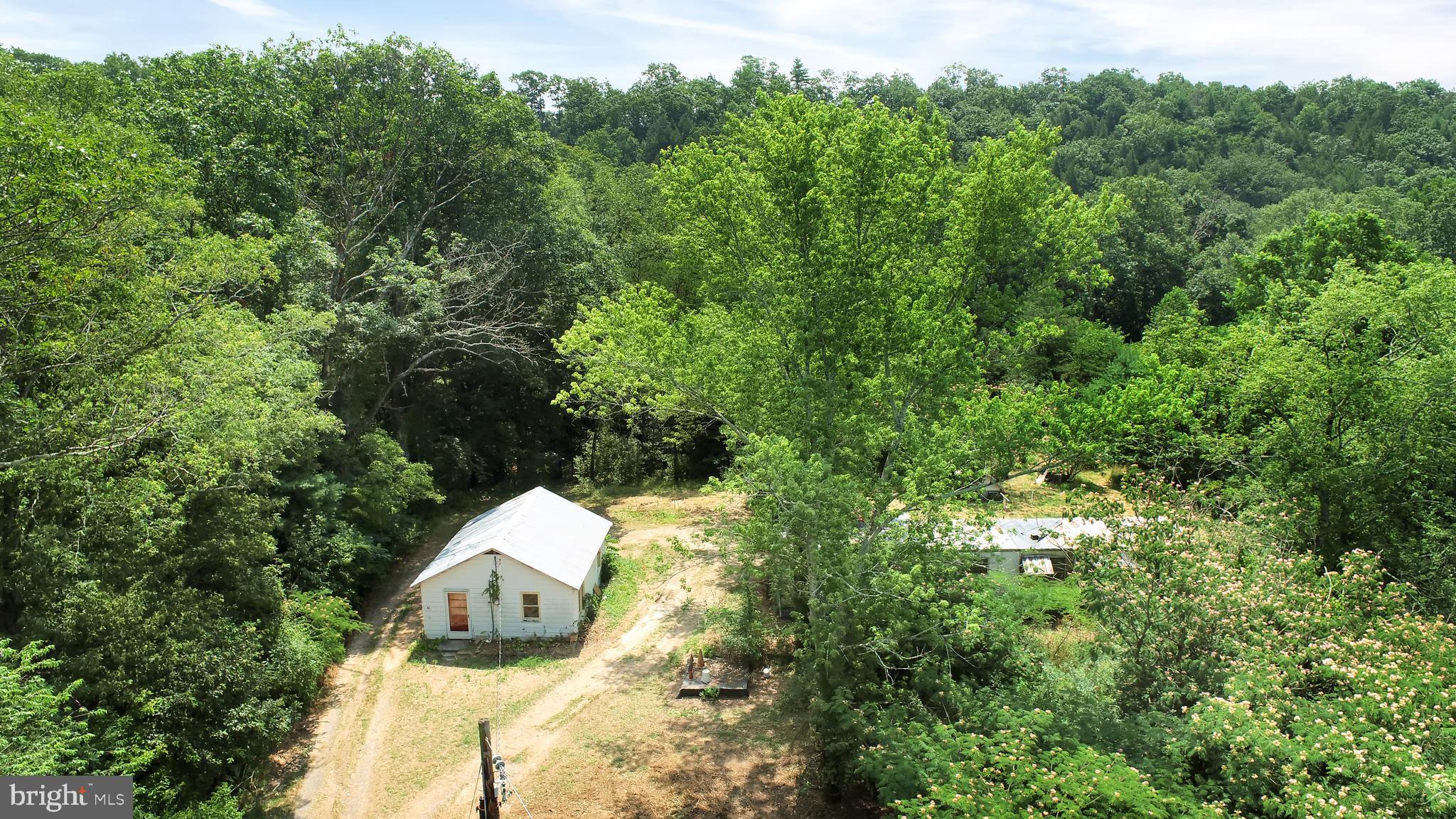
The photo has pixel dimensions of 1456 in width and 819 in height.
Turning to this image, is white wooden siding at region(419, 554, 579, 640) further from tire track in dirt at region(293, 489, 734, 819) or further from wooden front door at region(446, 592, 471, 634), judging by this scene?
tire track in dirt at region(293, 489, 734, 819)

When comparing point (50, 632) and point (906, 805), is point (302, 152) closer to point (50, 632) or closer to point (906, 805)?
point (50, 632)

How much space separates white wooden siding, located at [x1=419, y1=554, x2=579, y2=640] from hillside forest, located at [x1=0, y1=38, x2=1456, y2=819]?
2.05 meters

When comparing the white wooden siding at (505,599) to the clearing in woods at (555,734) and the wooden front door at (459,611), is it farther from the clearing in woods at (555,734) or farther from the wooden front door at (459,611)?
the clearing in woods at (555,734)

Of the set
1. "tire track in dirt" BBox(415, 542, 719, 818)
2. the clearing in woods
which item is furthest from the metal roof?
"tire track in dirt" BBox(415, 542, 719, 818)

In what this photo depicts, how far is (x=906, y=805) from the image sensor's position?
919 centimetres

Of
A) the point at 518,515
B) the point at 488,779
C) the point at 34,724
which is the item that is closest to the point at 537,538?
the point at 518,515

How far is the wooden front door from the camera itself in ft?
63.1

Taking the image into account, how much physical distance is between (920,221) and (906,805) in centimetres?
914

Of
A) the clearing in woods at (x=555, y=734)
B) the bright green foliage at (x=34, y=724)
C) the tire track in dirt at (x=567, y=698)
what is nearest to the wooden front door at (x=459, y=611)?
the clearing in woods at (x=555, y=734)

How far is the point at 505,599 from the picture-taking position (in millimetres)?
19141

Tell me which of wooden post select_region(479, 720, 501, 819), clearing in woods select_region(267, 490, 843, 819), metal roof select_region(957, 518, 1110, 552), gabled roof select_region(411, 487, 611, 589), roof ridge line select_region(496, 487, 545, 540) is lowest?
clearing in woods select_region(267, 490, 843, 819)

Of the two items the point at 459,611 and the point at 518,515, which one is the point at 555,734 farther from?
the point at 518,515

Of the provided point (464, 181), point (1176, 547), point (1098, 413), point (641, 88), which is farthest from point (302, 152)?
point (641, 88)

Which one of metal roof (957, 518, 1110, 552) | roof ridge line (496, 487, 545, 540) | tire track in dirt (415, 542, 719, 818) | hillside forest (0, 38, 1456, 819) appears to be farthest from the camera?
metal roof (957, 518, 1110, 552)
